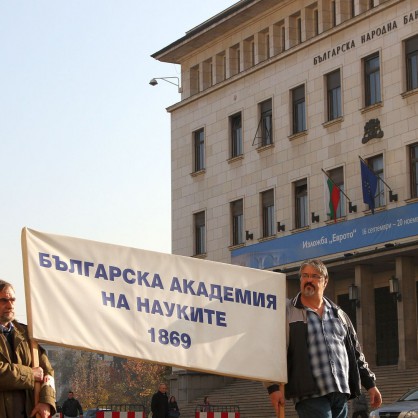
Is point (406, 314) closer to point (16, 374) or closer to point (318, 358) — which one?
point (318, 358)

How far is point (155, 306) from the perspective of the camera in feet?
30.8

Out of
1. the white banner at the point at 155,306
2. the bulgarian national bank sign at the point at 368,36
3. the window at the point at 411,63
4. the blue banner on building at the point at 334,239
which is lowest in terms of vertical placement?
the white banner at the point at 155,306

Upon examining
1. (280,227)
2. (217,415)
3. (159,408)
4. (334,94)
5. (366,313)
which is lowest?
(217,415)

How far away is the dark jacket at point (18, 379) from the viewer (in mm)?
8562

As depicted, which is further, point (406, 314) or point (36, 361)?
point (406, 314)

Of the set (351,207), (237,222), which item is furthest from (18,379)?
(237,222)

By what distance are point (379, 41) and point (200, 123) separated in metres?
13.1

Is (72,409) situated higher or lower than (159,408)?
higher

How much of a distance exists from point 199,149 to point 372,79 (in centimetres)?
1267

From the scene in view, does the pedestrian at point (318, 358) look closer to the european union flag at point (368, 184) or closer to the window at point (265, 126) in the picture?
the european union flag at point (368, 184)

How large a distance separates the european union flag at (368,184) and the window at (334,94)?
422 cm

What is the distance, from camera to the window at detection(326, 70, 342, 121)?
48.8 metres

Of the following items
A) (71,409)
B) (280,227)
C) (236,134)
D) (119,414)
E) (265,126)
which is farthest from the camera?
(236,134)

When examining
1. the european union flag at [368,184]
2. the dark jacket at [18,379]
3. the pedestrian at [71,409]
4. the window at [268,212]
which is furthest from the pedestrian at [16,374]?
the window at [268,212]
